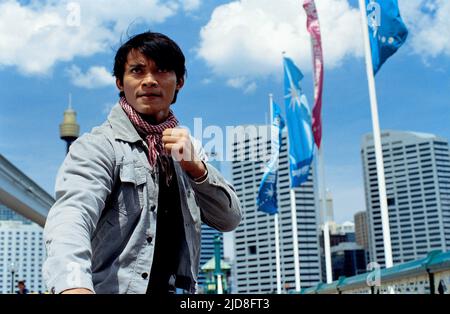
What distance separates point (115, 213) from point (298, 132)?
12.5 m

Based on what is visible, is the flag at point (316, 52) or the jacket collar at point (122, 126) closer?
the jacket collar at point (122, 126)

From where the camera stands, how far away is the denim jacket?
100cm

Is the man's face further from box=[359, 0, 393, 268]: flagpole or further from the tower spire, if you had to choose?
the tower spire

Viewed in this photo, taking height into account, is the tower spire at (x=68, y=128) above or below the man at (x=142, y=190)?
above

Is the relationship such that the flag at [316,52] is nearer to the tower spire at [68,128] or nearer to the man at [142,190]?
the man at [142,190]

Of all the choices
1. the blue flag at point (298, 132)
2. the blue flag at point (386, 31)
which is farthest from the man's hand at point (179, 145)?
the blue flag at point (298, 132)

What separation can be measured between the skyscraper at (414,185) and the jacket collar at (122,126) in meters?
7.95

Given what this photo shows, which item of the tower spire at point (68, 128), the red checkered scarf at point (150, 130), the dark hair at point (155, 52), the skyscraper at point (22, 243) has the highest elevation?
the tower spire at point (68, 128)

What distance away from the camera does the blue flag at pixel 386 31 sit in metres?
9.17

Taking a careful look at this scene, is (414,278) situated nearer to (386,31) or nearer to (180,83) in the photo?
(386,31)

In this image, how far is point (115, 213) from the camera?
1.22m
